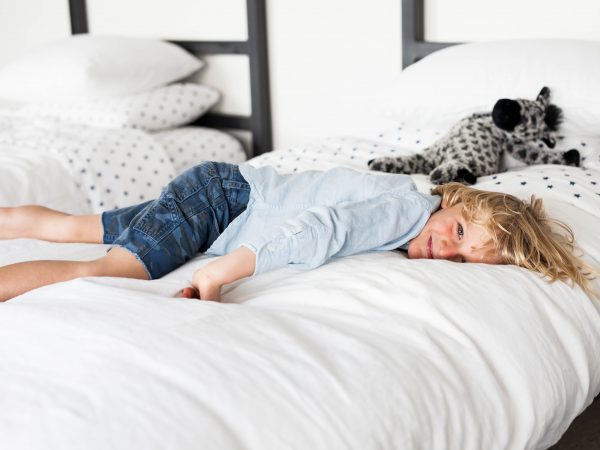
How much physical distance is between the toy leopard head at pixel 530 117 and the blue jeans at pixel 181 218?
2.31 feet

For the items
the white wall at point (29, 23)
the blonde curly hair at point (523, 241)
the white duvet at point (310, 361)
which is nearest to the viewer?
the white duvet at point (310, 361)

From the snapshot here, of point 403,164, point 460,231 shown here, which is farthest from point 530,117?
point 460,231

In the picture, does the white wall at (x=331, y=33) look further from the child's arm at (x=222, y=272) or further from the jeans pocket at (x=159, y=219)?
the child's arm at (x=222, y=272)

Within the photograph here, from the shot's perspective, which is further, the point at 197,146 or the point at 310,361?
the point at 197,146

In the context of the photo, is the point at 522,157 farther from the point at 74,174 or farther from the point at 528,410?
the point at 74,174

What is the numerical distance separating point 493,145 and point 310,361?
1133mm

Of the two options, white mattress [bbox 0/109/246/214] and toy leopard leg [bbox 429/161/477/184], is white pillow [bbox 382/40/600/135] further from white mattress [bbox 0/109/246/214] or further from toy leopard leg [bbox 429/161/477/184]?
white mattress [bbox 0/109/246/214]

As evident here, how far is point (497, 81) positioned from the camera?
202 cm

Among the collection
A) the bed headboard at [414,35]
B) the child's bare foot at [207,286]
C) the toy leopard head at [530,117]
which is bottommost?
the child's bare foot at [207,286]

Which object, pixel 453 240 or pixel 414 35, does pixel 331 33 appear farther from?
pixel 453 240

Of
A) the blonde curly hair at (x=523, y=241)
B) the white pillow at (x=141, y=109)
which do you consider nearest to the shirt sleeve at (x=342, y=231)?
the blonde curly hair at (x=523, y=241)

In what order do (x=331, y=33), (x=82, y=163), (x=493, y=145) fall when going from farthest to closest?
(x=331, y=33), (x=82, y=163), (x=493, y=145)

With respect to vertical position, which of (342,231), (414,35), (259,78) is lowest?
(342,231)

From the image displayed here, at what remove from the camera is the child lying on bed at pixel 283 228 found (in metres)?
→ 1.31
